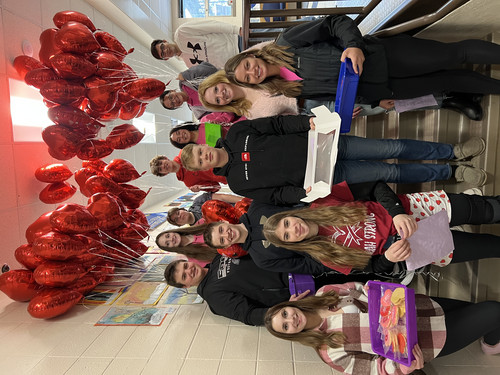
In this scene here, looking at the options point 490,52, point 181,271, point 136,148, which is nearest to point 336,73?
point 490,52

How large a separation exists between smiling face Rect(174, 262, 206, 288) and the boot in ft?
6.49

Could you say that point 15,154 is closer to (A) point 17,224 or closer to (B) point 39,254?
(A) point 17,224

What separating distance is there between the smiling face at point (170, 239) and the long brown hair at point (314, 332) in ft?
3.55

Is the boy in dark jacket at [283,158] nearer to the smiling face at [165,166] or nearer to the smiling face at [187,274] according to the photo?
the smiling face at [187,274]

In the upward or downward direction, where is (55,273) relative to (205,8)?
downward

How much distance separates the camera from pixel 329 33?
1.79 m

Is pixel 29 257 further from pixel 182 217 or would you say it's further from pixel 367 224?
pixel 367 224

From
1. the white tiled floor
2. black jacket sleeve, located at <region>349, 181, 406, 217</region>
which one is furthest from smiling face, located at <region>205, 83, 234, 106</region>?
the white tiled floor

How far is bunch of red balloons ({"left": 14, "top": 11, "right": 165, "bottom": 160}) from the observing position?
2473 mm

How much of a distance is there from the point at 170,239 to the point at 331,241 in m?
1.31

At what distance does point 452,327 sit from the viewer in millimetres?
1669

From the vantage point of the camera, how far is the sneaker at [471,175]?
2.07 metres

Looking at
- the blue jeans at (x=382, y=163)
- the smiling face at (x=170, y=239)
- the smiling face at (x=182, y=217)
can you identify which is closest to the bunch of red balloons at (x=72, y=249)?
the smiling face at (x=182, y=217)

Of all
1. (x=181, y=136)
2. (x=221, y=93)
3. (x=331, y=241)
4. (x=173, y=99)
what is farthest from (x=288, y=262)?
(x=173, y=99)
